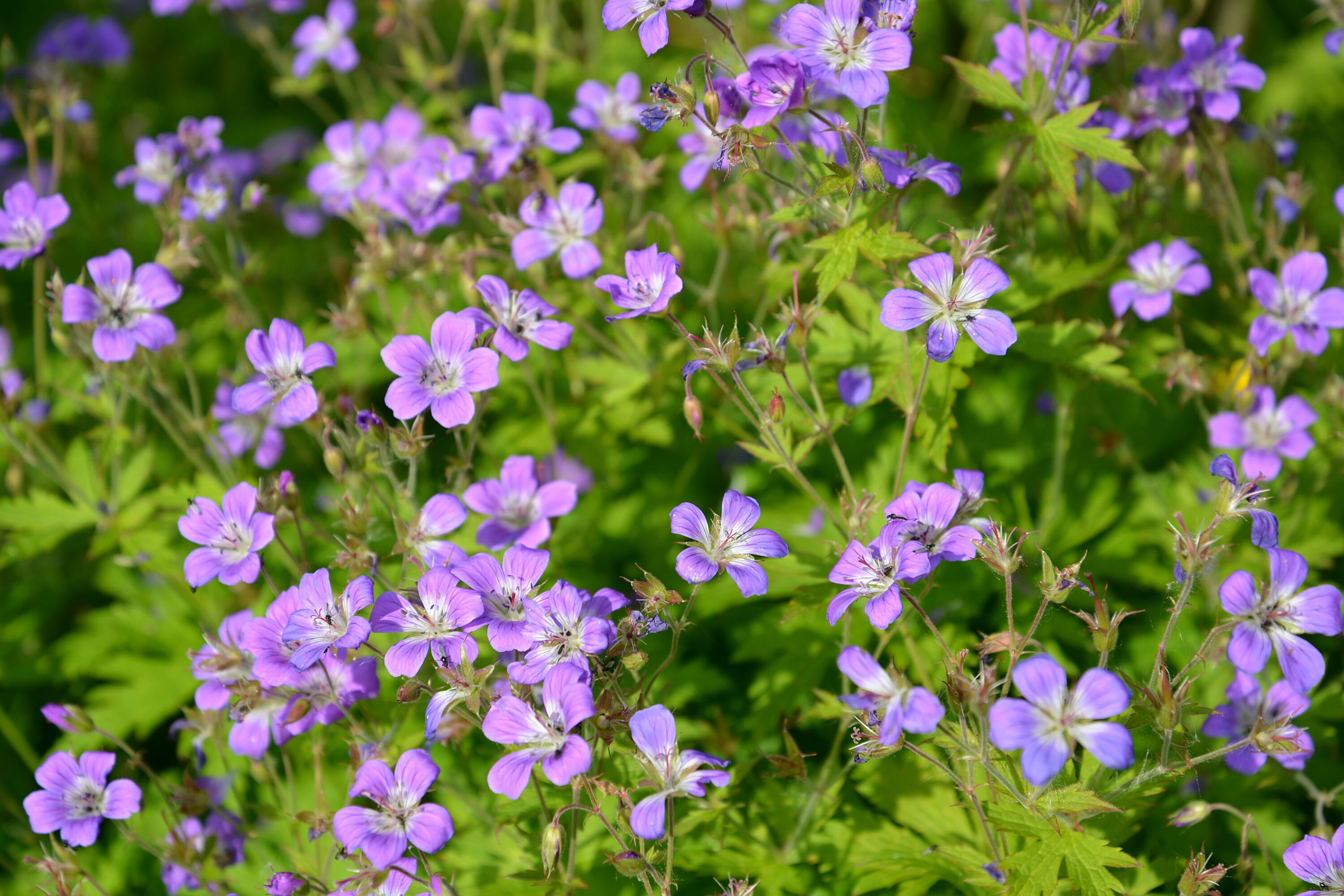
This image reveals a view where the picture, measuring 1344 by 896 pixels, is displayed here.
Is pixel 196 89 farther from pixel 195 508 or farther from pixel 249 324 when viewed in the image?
pixel 195 508

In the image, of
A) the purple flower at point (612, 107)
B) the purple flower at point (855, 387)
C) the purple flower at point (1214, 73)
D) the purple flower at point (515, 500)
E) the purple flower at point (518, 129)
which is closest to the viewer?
the purple flower at point (515, 500)

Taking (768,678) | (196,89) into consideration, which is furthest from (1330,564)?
(196,89)

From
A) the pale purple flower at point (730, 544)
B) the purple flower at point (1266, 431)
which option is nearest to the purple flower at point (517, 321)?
the pale purple flower at point (730, 544)

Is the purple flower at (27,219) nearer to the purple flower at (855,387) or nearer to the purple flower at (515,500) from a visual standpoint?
the purple flower at (515,500)

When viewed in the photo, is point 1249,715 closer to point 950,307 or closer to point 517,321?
point 950,307

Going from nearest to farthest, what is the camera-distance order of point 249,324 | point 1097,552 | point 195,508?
point 195,508
point 1097,552
point 249,324

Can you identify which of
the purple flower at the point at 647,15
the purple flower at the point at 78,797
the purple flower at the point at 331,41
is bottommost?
the purple flower at the point at 78,797

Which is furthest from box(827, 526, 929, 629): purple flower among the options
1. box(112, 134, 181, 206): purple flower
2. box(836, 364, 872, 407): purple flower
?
box(112, 134, 181, 206): purple flower

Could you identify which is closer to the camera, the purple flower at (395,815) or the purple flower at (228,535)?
the purple flower at (395,815)
